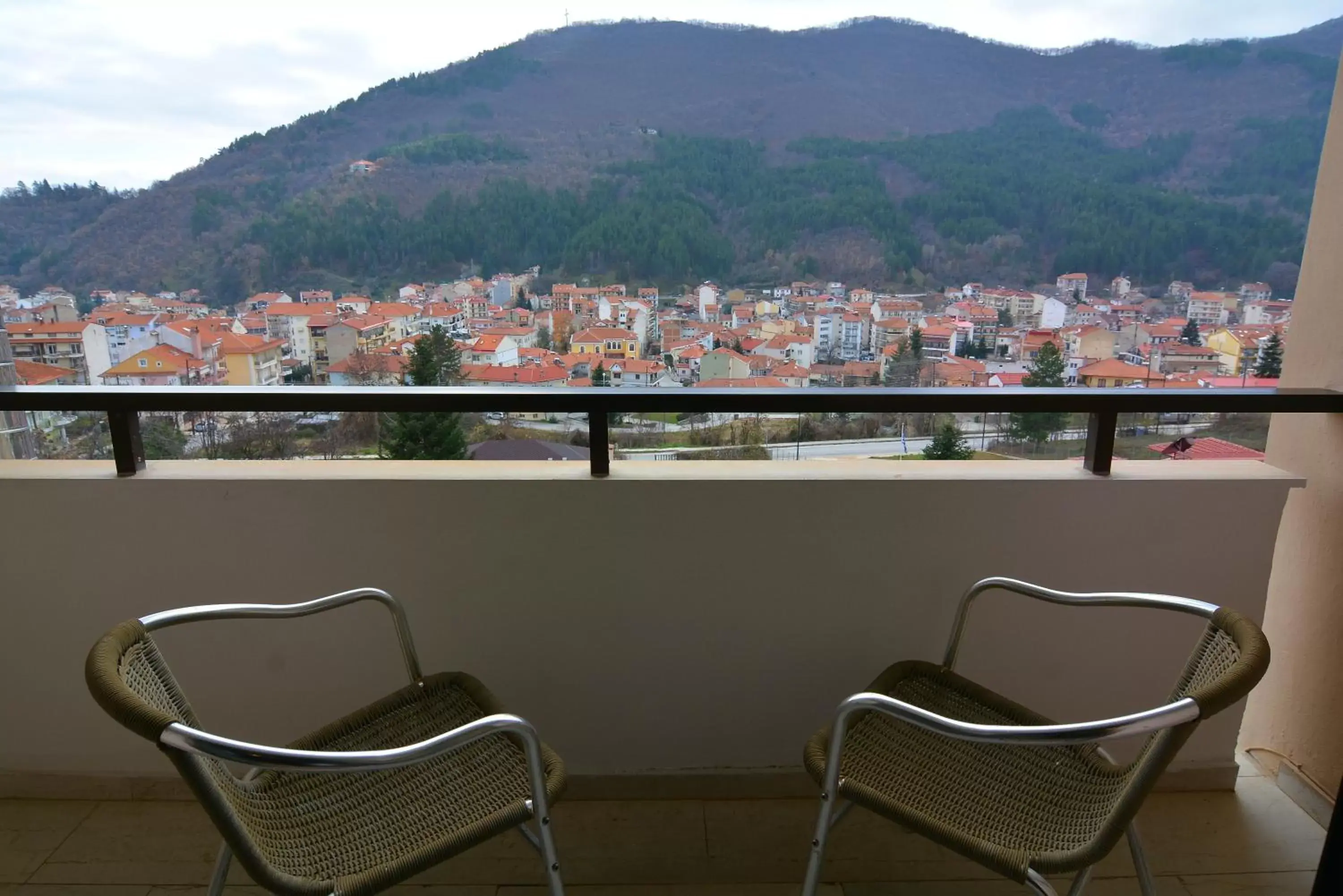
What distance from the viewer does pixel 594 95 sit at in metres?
2.30

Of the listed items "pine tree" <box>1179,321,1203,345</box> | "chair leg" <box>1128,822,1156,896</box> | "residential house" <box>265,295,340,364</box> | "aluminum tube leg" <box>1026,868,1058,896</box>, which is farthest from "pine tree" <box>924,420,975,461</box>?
"residential house" <box>265,295,340,364</box>

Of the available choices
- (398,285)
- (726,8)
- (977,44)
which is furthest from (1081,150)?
(398,285)

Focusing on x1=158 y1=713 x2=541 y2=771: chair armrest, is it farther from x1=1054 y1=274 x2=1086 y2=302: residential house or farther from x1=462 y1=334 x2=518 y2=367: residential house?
x1=1054 y1=274 x2=1086 y2=302: residential house

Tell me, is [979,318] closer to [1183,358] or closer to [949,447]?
[949,447]

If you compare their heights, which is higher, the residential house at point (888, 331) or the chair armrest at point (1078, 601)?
the residential house at point (888, 331)

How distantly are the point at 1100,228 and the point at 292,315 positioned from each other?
214 cm

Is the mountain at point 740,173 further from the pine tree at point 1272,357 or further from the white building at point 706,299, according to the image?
the pine tree at point 1272,357

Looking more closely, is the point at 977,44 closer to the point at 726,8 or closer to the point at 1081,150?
the point at 1081,150

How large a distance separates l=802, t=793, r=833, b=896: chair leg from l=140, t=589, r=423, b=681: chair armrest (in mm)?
788

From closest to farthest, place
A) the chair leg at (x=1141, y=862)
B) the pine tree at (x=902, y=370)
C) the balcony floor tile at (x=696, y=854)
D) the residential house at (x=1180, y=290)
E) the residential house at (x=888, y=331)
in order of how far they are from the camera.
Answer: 1. the chair leg at (x=1141, y=862)
2. the balcony floor tile at (x=696, y=854)
3. the pine tree at (x=902, y=370)
4. the residential house at (x=888, y=331)
5. the residential house at (x=1180, y=290)

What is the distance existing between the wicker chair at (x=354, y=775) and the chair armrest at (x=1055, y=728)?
52 centimetres

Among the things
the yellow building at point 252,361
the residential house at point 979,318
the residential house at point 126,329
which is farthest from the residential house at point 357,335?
the residential house at point 979,318

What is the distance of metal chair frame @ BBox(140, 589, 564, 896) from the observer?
2.97 ft

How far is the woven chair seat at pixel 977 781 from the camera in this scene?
1.11m
